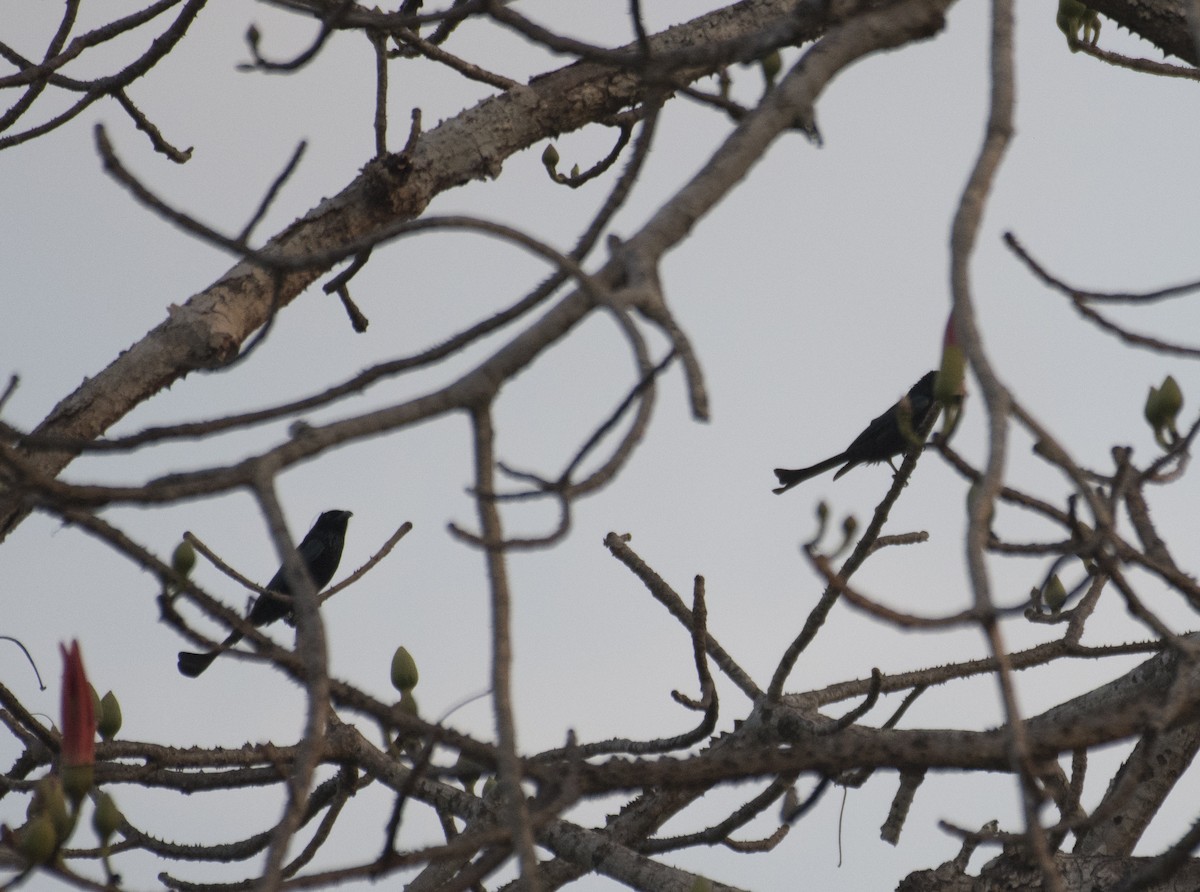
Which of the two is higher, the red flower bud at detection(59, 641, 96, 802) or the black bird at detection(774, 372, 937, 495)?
the black bird at detection(774, 372, 937, 495)

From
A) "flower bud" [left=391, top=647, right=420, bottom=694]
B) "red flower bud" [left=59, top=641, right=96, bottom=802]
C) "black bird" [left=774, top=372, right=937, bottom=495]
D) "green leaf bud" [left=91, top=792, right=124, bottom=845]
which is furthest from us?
"black bird" [left=774, top=372, right=937, bottom=495]

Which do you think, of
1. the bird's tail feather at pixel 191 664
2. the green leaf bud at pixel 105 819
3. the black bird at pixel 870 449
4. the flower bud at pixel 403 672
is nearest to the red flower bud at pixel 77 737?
the green leaf bud at pixel 105 819

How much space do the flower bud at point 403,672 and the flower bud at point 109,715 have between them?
0.71 m

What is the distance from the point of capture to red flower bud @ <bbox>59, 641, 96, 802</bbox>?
2204 mm

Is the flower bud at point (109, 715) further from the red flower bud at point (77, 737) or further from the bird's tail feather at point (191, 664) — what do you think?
the bird's tail feather at point (191, 664)

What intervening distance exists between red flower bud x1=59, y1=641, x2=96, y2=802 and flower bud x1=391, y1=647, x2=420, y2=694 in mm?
950

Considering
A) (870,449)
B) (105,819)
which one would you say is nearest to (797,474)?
(870,449)

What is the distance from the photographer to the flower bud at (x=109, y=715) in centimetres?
335

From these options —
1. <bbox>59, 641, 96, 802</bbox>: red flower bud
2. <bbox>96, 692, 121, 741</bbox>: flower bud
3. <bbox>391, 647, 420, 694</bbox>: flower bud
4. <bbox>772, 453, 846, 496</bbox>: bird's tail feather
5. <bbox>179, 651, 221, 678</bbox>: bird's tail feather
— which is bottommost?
<bbox>59, 641, 96, 802</bbox>: red flower bud

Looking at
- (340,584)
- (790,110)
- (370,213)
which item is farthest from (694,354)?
(370,213)

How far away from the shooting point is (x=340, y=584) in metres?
3.59

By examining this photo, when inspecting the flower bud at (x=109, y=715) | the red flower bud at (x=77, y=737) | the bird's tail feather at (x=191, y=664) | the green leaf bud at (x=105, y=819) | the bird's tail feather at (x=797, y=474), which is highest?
the bird's tail feather at (x=797, y=474)

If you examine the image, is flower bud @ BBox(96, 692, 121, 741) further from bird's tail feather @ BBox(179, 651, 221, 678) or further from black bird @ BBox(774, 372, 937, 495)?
black bird @ BBox(774, 372, 937, 495)

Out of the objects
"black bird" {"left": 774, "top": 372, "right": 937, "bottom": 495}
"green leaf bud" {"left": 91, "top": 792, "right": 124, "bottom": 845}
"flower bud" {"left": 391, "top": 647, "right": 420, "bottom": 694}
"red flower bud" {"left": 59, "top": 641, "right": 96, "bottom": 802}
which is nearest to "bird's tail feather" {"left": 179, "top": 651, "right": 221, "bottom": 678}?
"black bird" {"left": 774, "top": 372, "right": 937, "bottom": 495}
